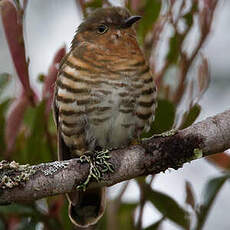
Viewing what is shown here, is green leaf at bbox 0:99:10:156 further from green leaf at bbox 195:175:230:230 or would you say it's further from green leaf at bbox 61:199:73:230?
green leaf at bbox 195:175:230:230

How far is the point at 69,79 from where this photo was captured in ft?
8.21

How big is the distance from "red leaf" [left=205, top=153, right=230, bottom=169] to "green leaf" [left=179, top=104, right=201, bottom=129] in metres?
0.38

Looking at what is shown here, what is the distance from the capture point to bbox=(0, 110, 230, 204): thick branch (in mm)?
1857

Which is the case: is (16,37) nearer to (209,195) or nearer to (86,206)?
(86,206)

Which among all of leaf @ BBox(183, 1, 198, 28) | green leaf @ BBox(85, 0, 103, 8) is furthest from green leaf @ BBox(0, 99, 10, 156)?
leaf @ BBox(183, 1, 198, 28)

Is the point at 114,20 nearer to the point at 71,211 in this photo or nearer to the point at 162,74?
the point at 162,74

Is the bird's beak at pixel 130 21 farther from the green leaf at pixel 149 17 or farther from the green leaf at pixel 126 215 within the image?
the green leaf at pixel 126 215

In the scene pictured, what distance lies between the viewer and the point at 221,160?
8.30ft

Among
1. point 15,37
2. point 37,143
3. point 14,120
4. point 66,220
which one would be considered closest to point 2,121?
point 14,120

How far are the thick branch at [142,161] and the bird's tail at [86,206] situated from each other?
29 cm

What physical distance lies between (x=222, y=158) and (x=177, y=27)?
0.61 meters

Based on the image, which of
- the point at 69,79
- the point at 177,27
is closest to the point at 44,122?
the point at 69,79

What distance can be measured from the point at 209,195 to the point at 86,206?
0.61 meters

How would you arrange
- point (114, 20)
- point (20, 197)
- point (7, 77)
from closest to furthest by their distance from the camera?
1. point (20, 197)
2. point (7, 77)
3. point (114, 20)
